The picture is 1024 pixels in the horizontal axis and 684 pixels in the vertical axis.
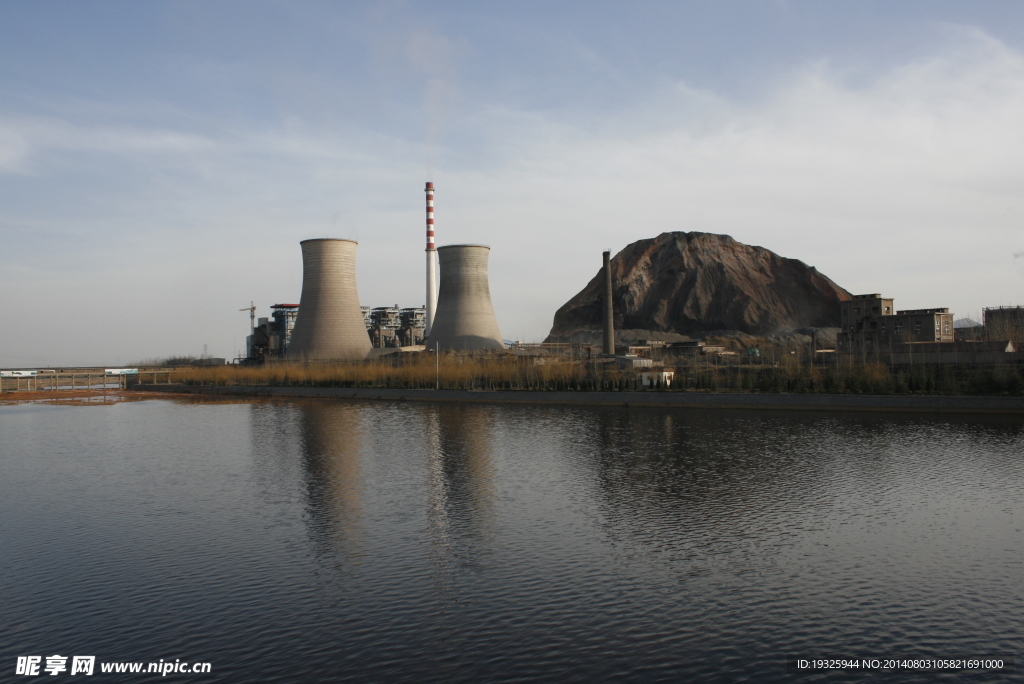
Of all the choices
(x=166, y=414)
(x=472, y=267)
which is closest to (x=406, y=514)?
(x=166, y=414)

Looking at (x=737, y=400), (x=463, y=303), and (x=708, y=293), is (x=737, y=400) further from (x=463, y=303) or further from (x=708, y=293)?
(x=708, y=293)

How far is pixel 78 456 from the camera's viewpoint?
17312 millimetres

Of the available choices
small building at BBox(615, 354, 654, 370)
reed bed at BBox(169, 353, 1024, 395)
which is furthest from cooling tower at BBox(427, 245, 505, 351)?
small building at BBox(615, 354, 654, 370)

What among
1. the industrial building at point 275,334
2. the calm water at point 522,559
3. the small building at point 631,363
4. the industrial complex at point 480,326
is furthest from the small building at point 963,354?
the industrial building at point 275,334

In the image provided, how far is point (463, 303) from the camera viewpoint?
4006 cm

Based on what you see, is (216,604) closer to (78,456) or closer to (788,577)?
(788,577)

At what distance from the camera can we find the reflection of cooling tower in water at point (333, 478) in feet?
31.6

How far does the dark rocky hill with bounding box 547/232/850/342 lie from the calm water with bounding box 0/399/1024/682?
190 feet

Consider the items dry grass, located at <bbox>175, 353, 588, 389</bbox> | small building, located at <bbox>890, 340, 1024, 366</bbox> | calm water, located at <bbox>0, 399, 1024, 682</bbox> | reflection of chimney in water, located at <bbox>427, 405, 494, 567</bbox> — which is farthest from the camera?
dry grass, located at <bbox>175, 353, 588, 389</bbox>

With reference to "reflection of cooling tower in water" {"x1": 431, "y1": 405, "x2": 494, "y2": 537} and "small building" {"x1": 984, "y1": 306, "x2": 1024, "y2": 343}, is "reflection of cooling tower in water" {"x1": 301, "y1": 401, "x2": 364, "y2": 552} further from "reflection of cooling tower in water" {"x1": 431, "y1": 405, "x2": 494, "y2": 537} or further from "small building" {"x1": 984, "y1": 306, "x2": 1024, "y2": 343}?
"small building" {"x1": 984, "y1": 306, "x2": 1024, "y2": 343}

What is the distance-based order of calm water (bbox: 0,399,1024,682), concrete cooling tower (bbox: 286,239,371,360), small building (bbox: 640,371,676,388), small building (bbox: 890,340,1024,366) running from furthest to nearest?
concrete cooling tower (bbox: 286,239,371,360) < small building (bbox: 640,371,676,388) < small building (bbox: 890,340,1024,366) < calm water (bbox: 0,399,1024,682)

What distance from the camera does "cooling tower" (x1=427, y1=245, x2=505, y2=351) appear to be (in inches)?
1566

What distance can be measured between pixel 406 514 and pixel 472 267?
30211mm

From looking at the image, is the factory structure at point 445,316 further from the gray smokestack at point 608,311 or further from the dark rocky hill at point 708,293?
the dark rocky hill at point 708,293
